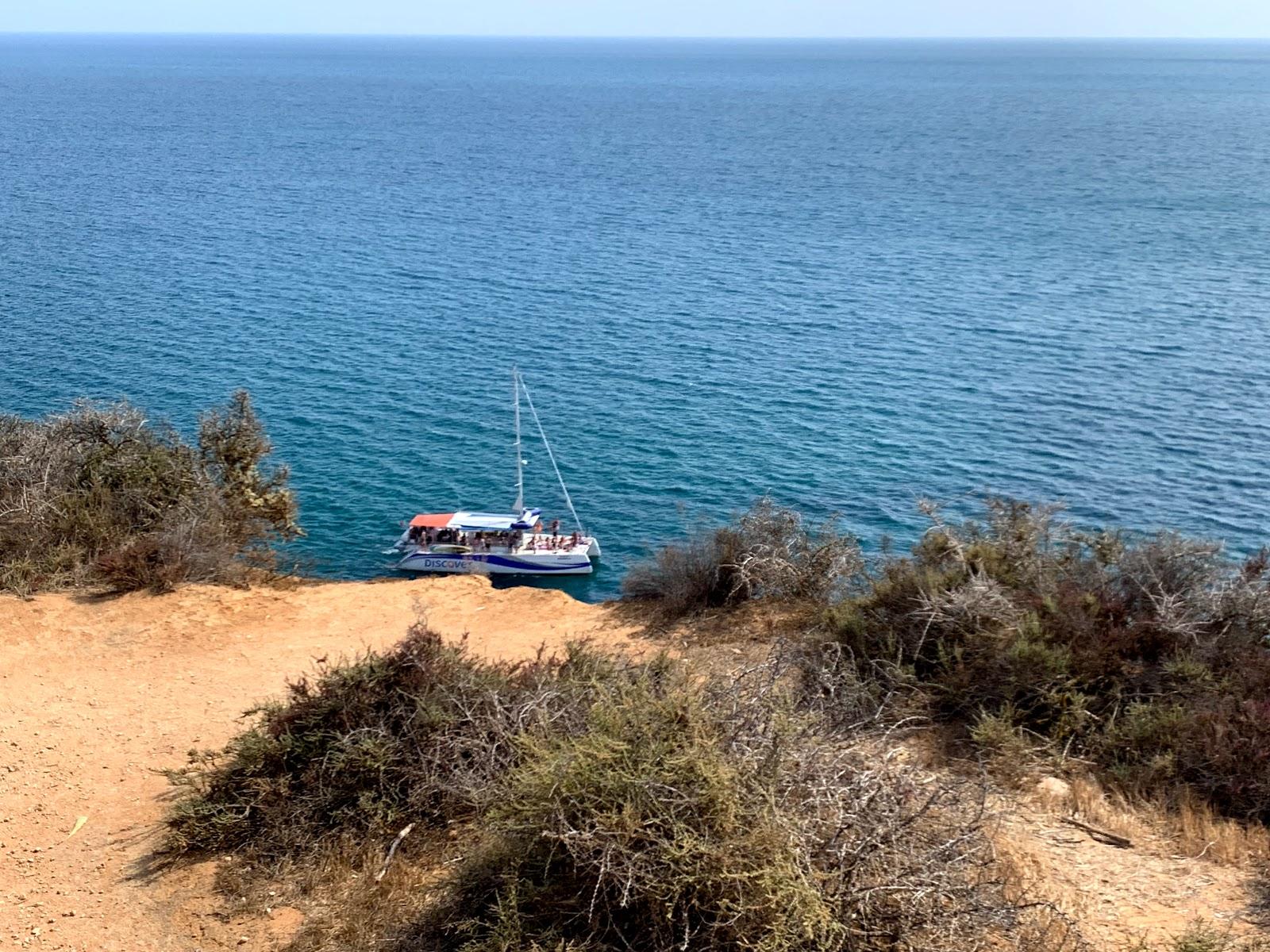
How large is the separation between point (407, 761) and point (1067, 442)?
3158 cm

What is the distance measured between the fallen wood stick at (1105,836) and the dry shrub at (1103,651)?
0.84 meters

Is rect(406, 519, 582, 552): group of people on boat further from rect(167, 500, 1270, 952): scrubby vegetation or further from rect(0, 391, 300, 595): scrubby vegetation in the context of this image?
rect(167, 500, 1270, 952): scrubby vegetation

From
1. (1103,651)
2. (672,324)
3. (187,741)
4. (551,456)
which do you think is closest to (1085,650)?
(1103,651)

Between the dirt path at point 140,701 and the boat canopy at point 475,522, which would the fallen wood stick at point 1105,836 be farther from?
the boat canopy at point 475,522

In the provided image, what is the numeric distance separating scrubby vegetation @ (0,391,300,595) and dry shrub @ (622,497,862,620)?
693cm

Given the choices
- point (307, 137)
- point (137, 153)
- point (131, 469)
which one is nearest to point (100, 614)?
point (131, 469)

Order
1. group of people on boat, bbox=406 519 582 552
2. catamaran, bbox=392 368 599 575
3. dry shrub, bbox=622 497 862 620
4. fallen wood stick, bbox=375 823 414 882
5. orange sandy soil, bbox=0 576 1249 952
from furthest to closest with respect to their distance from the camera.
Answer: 1. group of people on boat, bbox=406 519 582 552
2. catamaran, bbox=392 368 599 575
3. dry shrub, bbox=622 497 862 620
4. fallen wood stick, bbox=375 823 414 882
5. orange sandy soil, bbox=0 576 1249 952

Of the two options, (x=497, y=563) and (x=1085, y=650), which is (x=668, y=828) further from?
(x=497, y=563)

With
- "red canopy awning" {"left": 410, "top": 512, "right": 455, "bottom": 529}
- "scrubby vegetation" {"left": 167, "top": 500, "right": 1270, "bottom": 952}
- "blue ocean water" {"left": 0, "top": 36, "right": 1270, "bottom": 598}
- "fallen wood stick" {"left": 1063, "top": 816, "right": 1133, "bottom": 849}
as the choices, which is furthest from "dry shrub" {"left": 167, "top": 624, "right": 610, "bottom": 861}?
"red canopy awning" {"left": 410, "top": 512, "right": 455, "bottom": 529}

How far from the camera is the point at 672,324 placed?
4891cm

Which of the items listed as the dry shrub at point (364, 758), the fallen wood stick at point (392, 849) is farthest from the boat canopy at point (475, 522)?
the fallen wood stick at point (392, 849)

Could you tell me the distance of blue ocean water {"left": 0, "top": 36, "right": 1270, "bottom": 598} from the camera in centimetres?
3512

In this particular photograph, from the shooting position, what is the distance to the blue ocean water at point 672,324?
3512 centimetres

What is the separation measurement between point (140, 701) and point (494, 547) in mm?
18182
